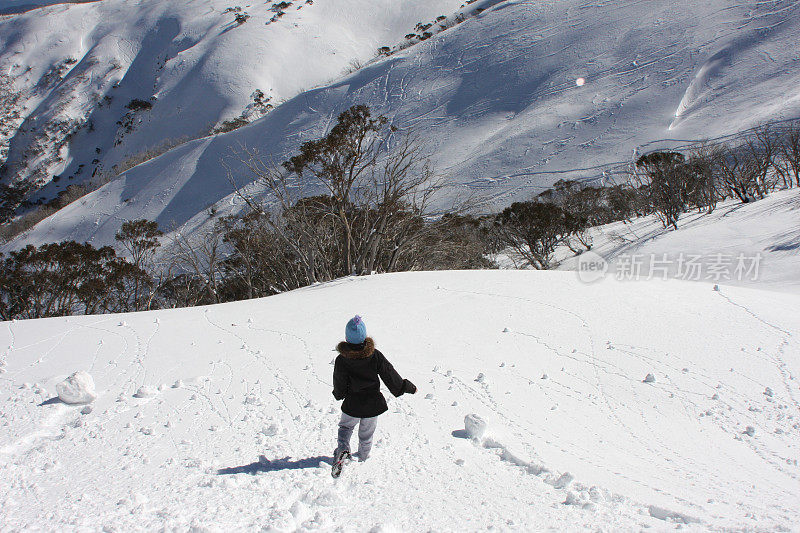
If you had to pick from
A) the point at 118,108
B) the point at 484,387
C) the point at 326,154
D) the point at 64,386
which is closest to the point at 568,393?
the point at 484,387

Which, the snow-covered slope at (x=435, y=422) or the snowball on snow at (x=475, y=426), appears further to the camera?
the snowball on snow at (x=475, y=426)

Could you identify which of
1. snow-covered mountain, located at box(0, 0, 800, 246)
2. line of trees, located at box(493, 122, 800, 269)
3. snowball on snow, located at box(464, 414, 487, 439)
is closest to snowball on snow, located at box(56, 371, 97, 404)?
snowball on snow, located at box(464, 414, 487, 439)

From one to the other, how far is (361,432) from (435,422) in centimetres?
73

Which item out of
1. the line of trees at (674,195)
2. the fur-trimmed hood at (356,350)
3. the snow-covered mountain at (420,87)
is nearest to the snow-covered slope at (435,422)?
the fur-trimmed hood at (356,350)

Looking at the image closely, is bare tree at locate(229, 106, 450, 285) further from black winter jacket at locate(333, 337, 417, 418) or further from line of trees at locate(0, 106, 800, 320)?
black winter jacket at locate(333, 337, 417, 418)

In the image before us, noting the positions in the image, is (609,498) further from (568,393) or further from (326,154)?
(326,154)

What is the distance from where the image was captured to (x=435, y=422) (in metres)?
3.32

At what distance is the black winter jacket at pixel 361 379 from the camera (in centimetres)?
273

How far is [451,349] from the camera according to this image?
4938 millimetres

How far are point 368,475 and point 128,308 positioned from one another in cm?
2072

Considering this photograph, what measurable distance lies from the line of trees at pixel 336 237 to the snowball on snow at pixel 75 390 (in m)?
8.49

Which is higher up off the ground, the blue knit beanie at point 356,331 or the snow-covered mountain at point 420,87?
the snow-covered mountain at point 420,87

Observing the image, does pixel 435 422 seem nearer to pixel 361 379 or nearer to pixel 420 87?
pixel 361 379

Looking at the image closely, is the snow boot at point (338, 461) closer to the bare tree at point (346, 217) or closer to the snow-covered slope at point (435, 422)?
the snow-covered slope at point (435, 422)
